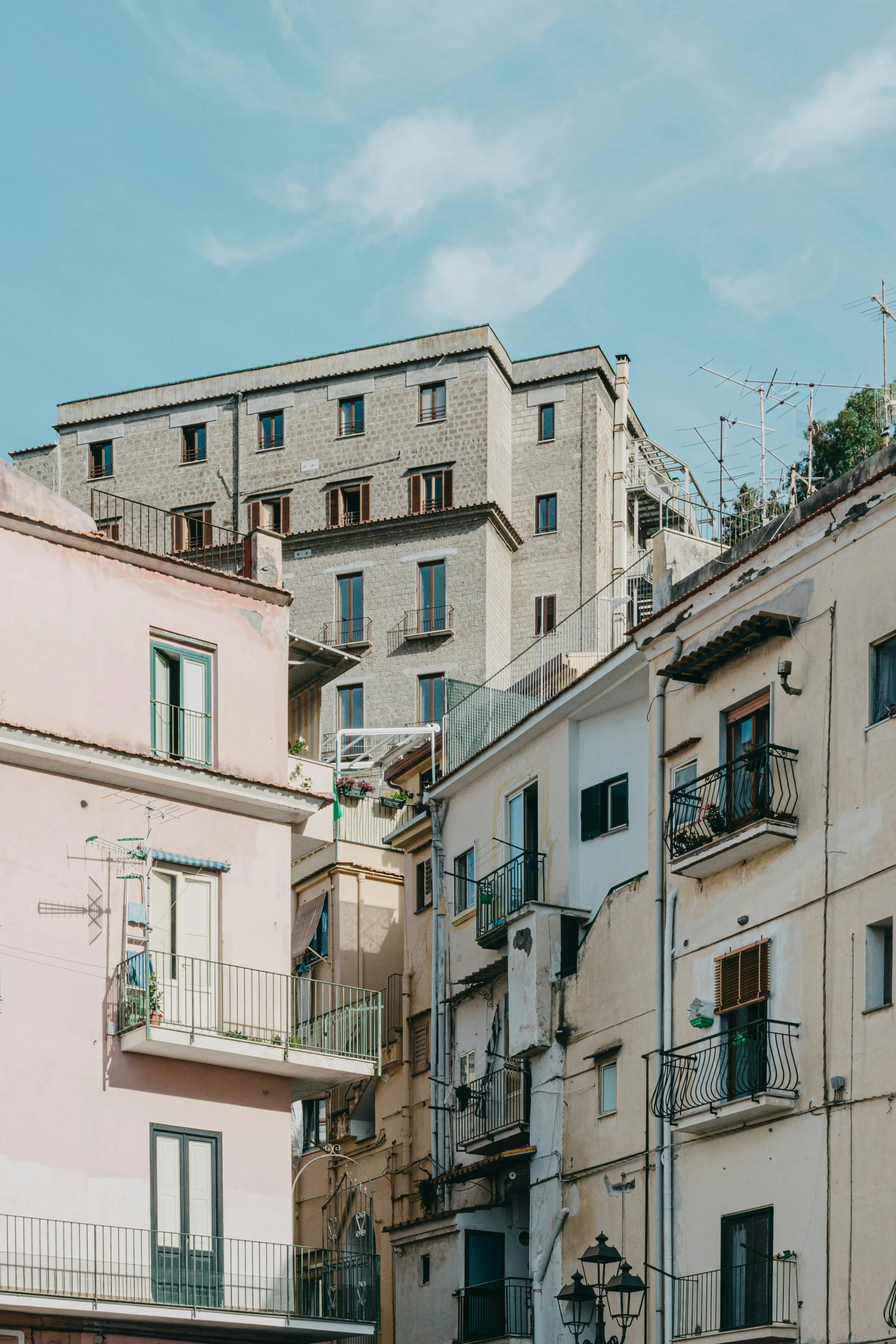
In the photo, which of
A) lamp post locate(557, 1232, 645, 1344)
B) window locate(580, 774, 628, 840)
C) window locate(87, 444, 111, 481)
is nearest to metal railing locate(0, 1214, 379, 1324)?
lamp post locate(557, 1232, 645, 1344)

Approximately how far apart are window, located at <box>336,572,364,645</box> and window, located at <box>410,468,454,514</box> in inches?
111

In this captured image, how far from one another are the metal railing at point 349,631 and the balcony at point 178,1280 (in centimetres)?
3519

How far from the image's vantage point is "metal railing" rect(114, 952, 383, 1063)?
27094mm

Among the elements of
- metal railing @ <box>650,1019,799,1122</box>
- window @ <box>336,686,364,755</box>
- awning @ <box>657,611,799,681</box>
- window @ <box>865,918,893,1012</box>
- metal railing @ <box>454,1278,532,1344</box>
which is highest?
window @ <box>336,686,364,755</box>

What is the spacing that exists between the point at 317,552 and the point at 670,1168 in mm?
38589

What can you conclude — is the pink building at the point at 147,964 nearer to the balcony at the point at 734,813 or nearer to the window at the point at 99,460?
the balcony at the point at 734,813

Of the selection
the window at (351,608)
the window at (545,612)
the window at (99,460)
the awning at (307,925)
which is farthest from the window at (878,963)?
the window at (99,460)

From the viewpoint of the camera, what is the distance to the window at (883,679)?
25812mm

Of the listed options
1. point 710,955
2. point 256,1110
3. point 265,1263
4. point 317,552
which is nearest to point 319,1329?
point 265,1263

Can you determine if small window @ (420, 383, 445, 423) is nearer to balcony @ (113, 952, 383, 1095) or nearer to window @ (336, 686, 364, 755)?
window @ (336, 686, 364, 755)

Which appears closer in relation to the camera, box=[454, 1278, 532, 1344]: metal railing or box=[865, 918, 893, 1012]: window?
box=[865, 918, 893, 1012]: window

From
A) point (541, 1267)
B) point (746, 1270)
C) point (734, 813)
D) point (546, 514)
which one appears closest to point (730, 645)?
point (734, 813)

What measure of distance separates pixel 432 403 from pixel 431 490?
9.65ft

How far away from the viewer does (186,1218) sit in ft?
88.5
